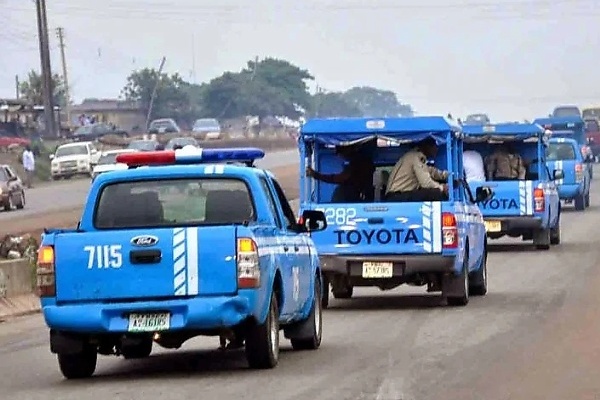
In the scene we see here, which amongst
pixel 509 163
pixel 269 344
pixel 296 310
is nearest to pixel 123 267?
pixel 269 344

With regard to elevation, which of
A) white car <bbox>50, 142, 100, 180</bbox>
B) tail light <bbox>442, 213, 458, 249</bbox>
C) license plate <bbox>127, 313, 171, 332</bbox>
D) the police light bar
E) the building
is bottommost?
the building

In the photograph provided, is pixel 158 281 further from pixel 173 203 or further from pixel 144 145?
pixel 144 145

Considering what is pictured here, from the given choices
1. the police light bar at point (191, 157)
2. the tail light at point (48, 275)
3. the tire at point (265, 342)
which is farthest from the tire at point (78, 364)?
the police light bar at point (191, 157)

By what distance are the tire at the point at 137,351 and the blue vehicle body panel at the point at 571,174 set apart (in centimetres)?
2729

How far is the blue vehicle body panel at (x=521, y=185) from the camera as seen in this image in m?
30.1

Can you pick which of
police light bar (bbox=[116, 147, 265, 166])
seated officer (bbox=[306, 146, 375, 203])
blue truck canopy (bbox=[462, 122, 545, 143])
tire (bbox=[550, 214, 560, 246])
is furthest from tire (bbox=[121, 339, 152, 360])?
tire (bbox=[550, 214, 560, 246])

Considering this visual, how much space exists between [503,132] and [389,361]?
672 inches

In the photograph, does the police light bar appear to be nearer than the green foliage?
Yes

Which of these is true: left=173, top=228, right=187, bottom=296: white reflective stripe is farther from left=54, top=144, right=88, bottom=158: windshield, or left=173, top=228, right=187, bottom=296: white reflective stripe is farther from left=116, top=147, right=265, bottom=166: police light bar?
left=54, top=144, right=88, bottom=158: windshield

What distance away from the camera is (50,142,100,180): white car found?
229 feet

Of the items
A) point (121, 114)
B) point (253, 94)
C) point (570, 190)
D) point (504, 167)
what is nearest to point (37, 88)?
point (121, 114)

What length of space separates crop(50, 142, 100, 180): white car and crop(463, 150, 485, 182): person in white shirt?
133 ft

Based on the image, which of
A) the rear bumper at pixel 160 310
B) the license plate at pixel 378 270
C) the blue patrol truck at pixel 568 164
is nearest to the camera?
the rear bumper at pixel 160 310

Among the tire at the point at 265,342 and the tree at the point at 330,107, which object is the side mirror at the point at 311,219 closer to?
the tire at the point at 265,342
